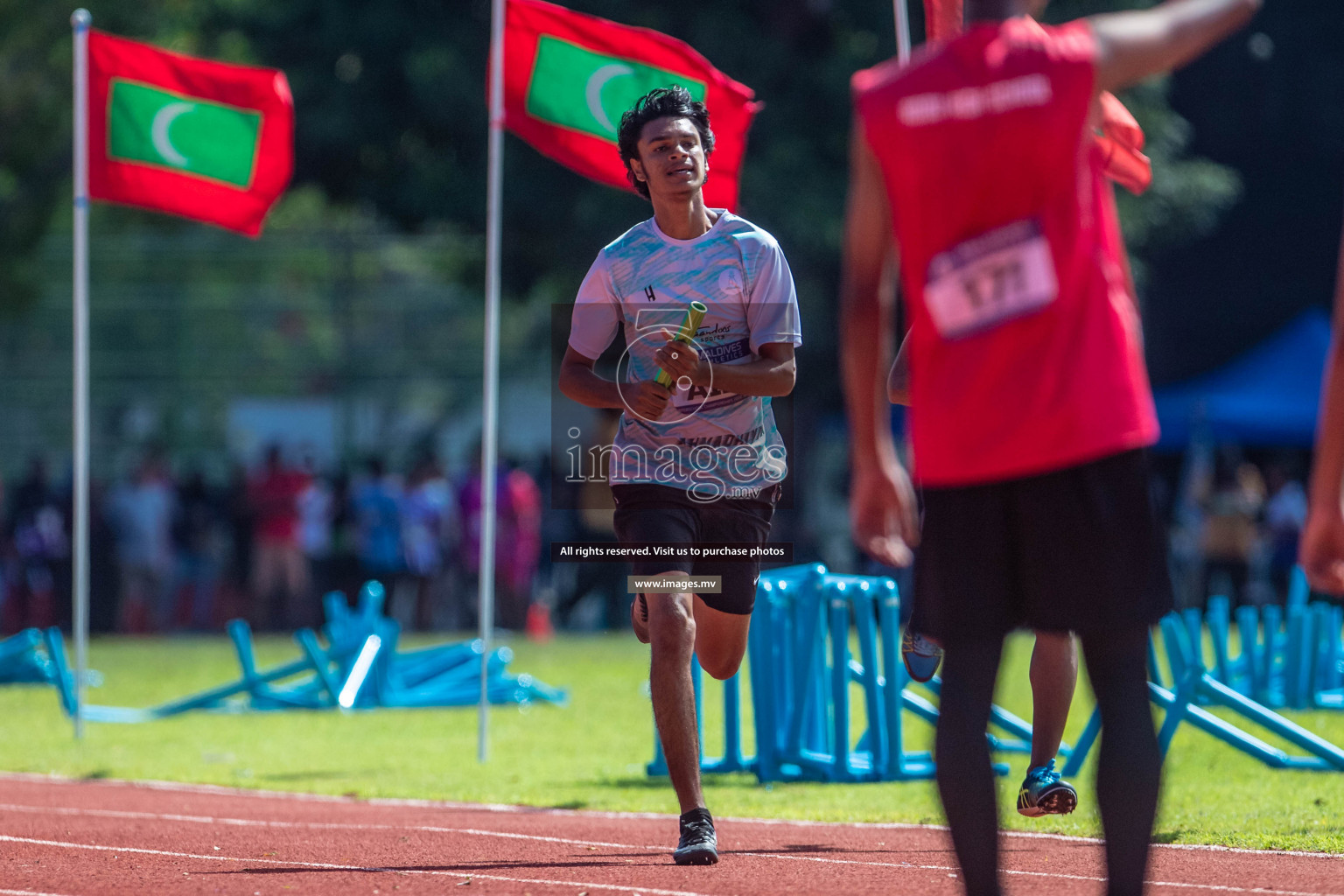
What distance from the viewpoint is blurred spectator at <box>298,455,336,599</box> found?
886 inches

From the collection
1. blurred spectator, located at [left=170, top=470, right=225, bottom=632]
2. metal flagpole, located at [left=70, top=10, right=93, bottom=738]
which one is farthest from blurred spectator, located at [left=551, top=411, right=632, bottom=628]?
metal flagpole, located at [left=70, top=10, right=93, bottom=738]

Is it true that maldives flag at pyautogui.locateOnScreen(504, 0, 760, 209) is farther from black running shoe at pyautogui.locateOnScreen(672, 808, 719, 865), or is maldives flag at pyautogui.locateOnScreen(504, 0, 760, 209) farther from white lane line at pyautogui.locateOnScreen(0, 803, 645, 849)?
black running shoe at pyautogui.locateOnScreen(672, 808, 719, 865)

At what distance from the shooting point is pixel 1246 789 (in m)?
8.06

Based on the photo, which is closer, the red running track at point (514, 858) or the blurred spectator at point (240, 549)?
the red running track at point (514, 858)

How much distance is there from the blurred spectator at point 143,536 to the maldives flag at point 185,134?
11239mm

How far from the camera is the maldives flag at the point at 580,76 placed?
1038cm

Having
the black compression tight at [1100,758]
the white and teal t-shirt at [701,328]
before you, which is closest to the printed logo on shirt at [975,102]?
the black compression tight at [1100,758]

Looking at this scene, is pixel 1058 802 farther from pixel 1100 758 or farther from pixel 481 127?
pixel 481 127

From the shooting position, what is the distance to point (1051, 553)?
367 centimetres

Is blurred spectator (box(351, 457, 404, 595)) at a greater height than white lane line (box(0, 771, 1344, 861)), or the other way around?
blurred spectator (box(351, 457, 404, 595))

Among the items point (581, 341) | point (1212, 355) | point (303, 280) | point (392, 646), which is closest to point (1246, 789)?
point (581, 341)

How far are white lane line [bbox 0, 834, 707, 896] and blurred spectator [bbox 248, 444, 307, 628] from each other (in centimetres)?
1602

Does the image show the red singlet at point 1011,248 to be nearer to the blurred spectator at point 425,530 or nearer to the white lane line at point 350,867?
the white lane line at point 350,867

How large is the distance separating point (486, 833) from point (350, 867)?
1.12 metres
